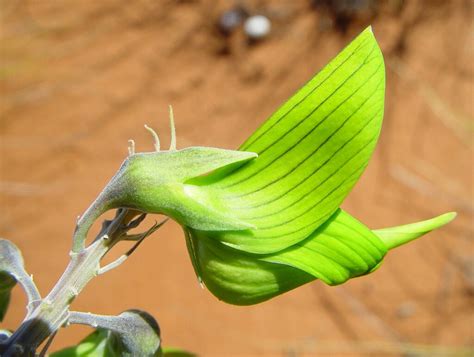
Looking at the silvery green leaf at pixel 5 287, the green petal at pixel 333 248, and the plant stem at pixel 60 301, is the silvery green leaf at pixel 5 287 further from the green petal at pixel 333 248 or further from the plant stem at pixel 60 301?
the green petal at pixel 333 248

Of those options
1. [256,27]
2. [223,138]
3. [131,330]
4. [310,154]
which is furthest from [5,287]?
[256,27]

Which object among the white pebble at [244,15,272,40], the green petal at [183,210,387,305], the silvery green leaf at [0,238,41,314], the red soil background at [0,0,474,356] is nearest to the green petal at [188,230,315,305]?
the green petal at [183,210,387,305]

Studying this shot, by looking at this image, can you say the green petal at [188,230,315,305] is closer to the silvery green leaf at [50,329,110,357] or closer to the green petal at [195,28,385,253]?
the green petal at [195,28,385,253]

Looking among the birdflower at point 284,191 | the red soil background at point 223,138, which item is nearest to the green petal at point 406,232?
the birdflower at point 284,191

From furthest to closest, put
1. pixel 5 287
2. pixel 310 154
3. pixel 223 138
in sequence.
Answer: pixel 223 138
pixel 5 287
pixel 310 154

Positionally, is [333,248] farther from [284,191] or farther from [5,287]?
[5,287]
